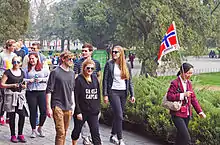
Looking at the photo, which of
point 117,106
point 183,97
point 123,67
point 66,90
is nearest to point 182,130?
point 183,97

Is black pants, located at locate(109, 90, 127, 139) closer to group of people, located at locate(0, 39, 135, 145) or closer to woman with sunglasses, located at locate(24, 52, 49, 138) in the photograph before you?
group of people, located at locate(0, 39, 135, 145)

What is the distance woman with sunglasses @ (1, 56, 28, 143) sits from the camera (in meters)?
6.85

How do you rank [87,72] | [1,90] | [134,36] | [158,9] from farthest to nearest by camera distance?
[134,36]
[158,9]
[1,90]
[87,72]

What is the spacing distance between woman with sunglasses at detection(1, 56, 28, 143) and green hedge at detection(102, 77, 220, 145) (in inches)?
95.4

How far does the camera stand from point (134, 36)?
26359 mm

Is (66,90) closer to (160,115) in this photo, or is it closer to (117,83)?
(117,83)

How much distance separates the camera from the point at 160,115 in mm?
Result: 7281

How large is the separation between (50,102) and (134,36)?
20907mm

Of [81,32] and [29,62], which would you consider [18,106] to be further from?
[81,32]

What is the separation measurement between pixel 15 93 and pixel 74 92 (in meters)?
1.62

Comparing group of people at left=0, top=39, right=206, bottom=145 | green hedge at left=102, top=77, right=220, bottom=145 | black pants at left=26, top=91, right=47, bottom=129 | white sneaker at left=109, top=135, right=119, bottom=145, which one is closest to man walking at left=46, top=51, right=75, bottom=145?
group of people at left=0, top=39, right=206, bottom=145

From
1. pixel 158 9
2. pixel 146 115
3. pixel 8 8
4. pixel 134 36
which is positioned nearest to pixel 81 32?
pixel 8 8

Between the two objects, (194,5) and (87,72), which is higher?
(194,5)

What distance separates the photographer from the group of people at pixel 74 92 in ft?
18.8
